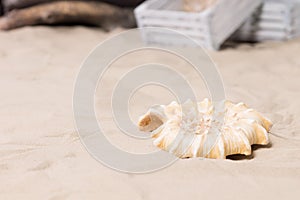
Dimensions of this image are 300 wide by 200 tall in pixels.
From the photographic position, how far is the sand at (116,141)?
1.62 metres

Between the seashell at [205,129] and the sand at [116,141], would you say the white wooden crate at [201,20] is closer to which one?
the sand at [116,141]

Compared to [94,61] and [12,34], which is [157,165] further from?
[12,34]

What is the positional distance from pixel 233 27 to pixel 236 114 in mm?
1571

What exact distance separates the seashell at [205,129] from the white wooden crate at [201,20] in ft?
4.21

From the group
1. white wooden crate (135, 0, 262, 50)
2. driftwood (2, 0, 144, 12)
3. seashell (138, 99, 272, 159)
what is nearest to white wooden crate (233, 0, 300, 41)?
white wooden crate (135, 0, 262, 50)

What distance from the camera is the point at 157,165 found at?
5.83ft

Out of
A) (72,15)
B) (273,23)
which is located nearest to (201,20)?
(273,23)

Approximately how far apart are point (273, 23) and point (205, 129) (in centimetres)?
185

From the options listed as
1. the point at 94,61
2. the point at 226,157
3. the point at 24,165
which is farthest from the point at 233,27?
the point at 24,165

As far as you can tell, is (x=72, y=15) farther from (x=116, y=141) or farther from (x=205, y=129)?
(x=205, y=129)

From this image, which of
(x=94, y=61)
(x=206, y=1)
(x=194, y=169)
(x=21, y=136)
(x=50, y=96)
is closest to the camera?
(x=194, y=169)

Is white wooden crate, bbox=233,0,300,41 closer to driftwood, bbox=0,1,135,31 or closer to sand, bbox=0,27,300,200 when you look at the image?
sand, bbox=0,27,300,200

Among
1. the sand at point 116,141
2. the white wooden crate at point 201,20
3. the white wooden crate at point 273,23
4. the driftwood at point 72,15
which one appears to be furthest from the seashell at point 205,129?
the driftwood at point 72,15

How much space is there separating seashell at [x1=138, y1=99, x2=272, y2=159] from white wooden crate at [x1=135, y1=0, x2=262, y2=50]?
1283mm
